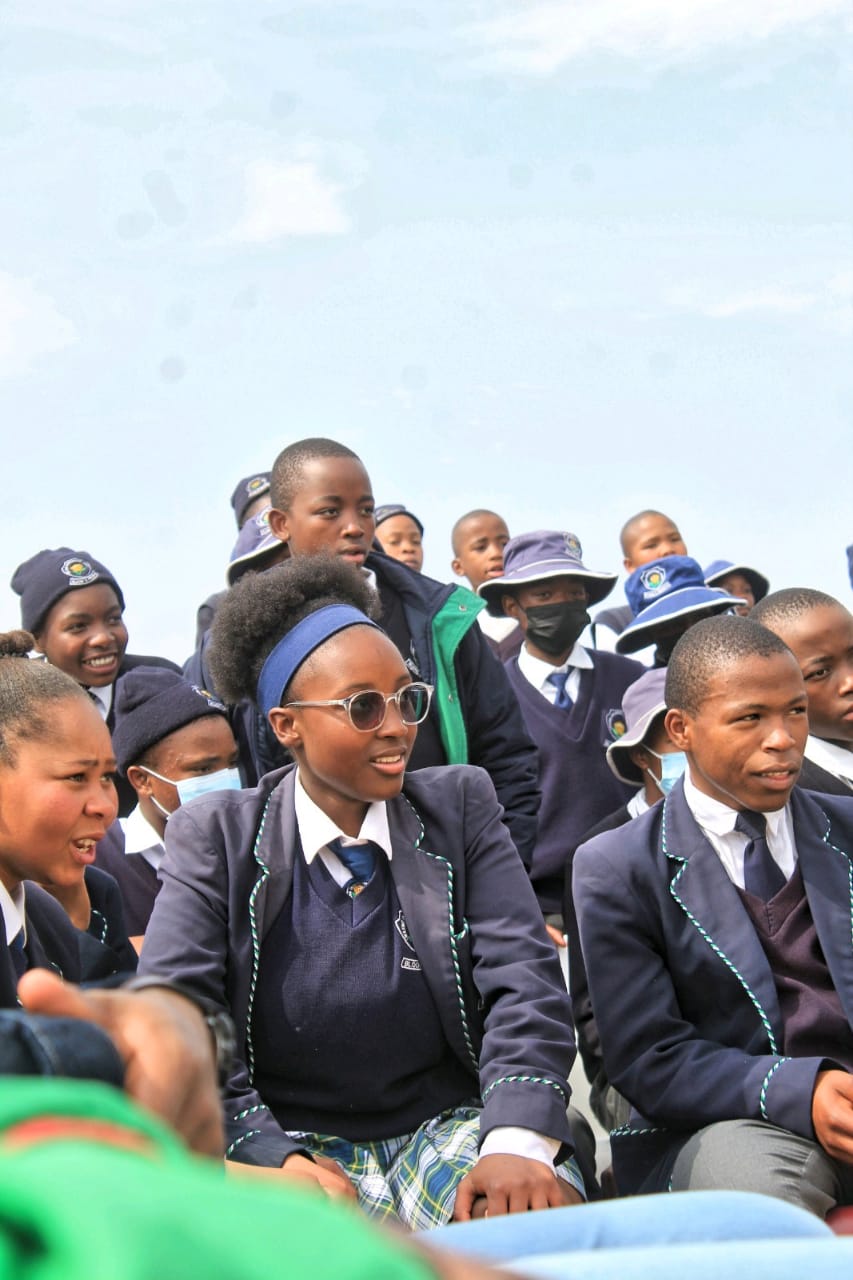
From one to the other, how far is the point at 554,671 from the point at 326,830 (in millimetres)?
2944

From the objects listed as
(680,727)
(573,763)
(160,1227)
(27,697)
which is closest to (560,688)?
(573,763)

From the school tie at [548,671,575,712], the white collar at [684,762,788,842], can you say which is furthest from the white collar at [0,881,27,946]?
the school tie at [548,671,575,712]

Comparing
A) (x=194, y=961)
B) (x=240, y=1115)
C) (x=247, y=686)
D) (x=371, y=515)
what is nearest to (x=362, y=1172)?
(x=240, y=1115)

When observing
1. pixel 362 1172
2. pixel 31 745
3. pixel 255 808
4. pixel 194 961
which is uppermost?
pixel 31 745

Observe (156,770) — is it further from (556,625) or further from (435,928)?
(556,625)

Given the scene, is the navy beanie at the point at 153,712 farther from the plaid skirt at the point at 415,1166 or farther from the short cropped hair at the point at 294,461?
the plaid skirt at the point at 415,1166

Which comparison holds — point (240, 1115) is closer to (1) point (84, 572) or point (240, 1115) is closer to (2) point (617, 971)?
(2) point (617, 971)

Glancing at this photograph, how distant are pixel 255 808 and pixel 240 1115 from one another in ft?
2.46

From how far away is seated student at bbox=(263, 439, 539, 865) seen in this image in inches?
189

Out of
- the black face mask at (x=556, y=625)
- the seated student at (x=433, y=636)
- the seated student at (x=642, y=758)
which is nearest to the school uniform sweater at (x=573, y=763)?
the black face mask at (x=556, y=625)

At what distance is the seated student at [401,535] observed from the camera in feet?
28.9

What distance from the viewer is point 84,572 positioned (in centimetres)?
599

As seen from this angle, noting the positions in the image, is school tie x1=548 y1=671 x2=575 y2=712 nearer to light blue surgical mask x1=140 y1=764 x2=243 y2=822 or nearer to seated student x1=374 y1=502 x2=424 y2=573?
light blue surgical mask x1=140 y1=764 x2=243 y2=822

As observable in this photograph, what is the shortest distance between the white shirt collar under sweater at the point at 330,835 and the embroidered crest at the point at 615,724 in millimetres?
2307
